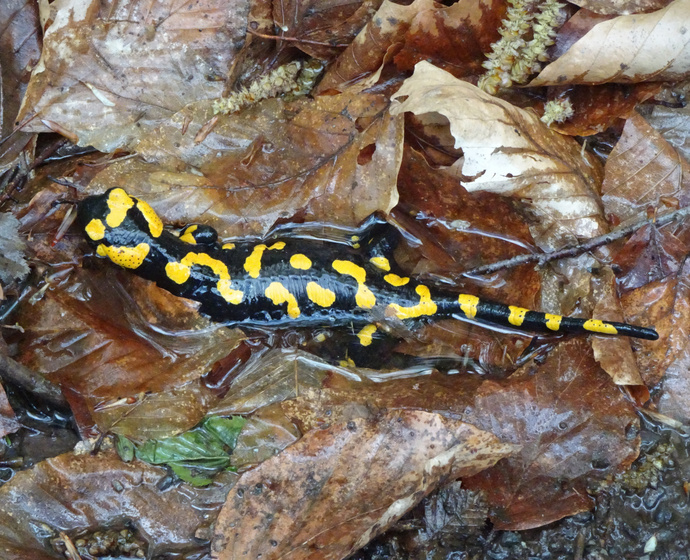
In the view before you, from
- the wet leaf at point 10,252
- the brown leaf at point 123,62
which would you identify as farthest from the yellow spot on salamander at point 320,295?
the wet leaf at point 10,252

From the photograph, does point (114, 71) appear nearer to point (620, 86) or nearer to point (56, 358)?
point (56, 358)

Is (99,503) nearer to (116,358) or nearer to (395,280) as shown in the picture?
(116,358)

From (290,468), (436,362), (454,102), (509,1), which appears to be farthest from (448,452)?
(509,1)

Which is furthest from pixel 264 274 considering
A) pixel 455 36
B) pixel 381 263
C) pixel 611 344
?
pixel 611 344

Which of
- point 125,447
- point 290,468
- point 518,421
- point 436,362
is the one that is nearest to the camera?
point 290,468

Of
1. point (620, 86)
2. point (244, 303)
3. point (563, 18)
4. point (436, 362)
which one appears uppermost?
point (563, 18)

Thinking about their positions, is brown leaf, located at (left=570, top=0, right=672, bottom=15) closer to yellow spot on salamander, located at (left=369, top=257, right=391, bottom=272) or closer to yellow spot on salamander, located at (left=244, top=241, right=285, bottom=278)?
yellow spot on salamander, located at (left=369, top=257, right=391, bottom=272)

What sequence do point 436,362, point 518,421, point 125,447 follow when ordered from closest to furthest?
point 518,421, point 125,447, point 436,362
